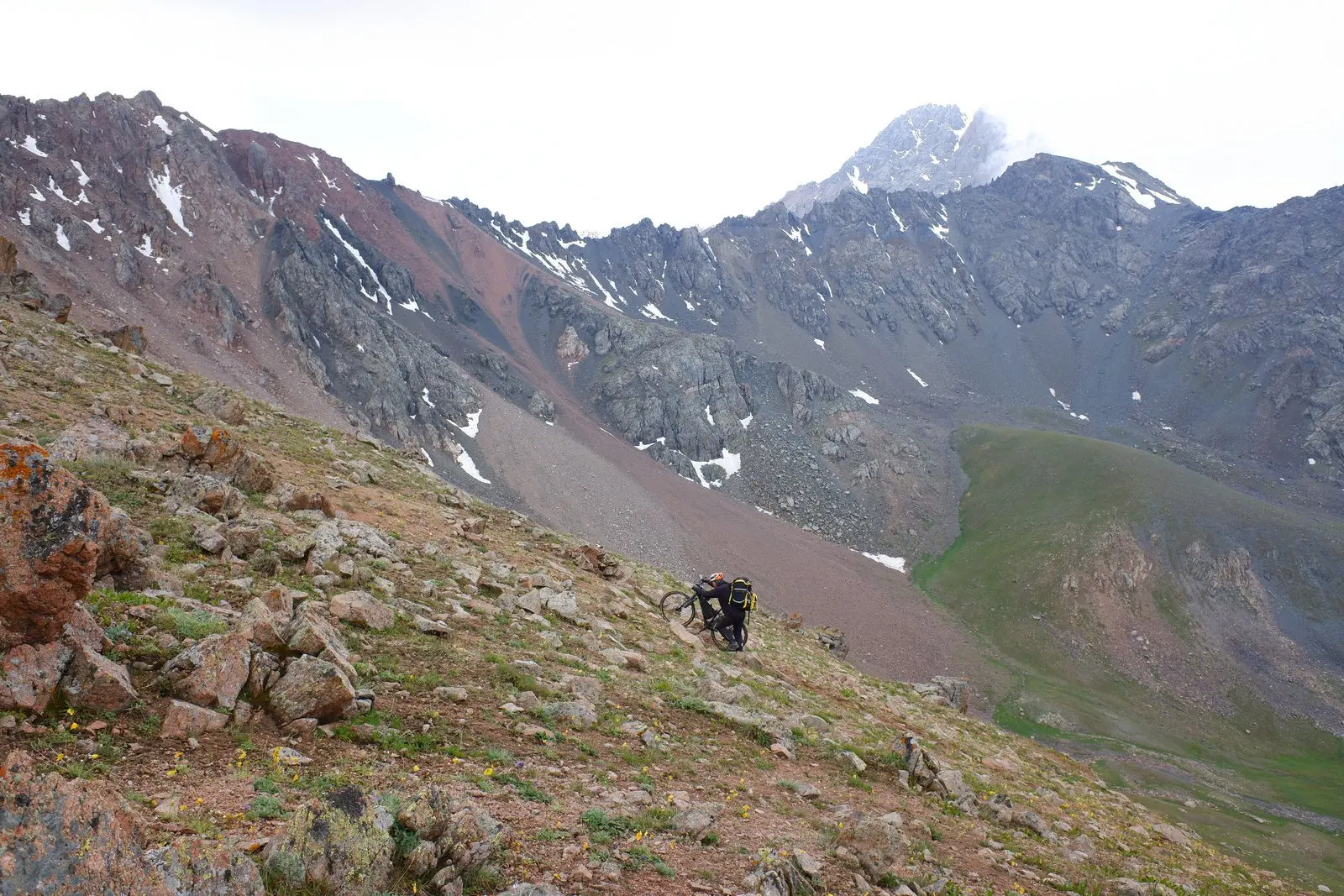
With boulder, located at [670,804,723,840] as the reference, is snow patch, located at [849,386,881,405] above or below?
above

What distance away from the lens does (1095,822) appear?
55.5 feet

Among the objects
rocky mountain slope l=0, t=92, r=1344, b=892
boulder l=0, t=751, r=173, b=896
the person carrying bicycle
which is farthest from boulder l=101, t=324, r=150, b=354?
boulder l=0, t=751, r=173, b=896

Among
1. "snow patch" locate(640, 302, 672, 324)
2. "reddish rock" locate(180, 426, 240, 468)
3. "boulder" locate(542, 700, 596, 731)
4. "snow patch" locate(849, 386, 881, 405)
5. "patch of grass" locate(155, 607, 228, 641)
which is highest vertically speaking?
"snow patch" locate(640, 302, 672, 324)

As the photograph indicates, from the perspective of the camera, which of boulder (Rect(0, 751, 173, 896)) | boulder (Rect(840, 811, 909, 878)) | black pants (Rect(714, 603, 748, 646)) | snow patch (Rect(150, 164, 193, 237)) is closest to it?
boulder (Rect(0, 751, 173, 896))

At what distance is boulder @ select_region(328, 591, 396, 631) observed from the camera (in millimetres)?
11797

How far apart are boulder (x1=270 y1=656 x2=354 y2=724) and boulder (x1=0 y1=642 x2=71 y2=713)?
7.46 ft

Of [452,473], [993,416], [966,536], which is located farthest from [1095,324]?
[452,473]

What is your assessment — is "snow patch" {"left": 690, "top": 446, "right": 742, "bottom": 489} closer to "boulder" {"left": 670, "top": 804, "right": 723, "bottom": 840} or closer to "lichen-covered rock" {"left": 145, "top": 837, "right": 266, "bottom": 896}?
"boulder" {"left": 670, "top": 804, "right": 723, "bottom": 840}

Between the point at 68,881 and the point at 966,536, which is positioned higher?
the point at 966,536

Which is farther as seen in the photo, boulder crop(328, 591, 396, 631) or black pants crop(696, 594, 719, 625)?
black pants crop(696, 594, 719, 625)

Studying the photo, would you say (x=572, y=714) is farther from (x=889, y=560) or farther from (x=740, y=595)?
(x=889, y=560)

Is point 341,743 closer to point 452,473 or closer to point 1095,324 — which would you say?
point 452,473

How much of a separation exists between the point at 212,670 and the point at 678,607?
17.5 metres

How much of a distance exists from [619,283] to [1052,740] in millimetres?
157694
